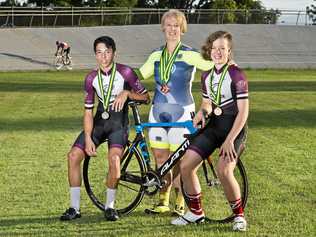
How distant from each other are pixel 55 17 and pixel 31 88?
1257 inches

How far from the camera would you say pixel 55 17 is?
5466 centimetres

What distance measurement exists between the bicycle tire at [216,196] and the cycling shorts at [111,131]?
2.89ft

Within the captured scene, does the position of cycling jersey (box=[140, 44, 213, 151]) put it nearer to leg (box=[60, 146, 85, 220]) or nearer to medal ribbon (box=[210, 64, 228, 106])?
medal ribbon (box=[210, 64, 228, 106])

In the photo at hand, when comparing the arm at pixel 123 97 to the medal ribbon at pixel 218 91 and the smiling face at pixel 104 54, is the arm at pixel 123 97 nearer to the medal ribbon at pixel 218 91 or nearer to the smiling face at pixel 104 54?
the smiling face at pixel 104 54

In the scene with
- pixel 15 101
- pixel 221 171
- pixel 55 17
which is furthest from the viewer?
pixel 55 17

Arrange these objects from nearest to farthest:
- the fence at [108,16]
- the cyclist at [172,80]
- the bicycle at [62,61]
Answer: the cyclist at [172,80] < the bicycle at [62,61] < the fence at [108,16]

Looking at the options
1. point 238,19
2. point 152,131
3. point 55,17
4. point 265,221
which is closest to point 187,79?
point 152,131

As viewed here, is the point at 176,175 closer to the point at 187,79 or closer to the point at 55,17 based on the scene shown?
the point at 187,79

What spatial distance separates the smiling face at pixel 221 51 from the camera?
615 cm

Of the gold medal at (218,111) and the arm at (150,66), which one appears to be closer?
the gold medal at (218,111)

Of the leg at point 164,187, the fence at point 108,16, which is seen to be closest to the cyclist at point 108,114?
the leg at point 164,187

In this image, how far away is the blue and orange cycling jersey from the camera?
655cm

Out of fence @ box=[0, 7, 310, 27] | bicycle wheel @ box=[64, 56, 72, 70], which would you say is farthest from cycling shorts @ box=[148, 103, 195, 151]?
fence @ box=[0, 7, 310, 27]

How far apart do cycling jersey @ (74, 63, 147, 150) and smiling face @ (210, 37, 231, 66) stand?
90 cm
